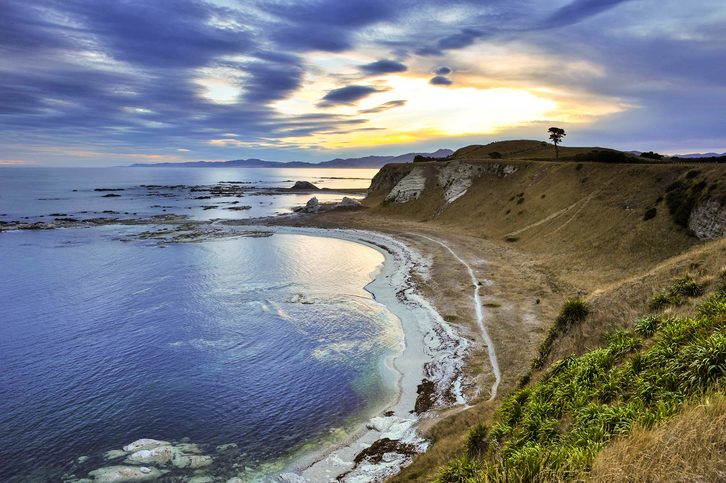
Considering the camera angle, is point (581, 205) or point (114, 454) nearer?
point (114, 454)

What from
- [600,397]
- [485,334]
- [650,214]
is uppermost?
[650,214]

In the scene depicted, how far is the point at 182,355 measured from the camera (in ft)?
83.6

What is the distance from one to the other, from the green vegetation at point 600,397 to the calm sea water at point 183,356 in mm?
8882

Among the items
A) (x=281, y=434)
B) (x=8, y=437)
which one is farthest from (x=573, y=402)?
(x=8, y=437)

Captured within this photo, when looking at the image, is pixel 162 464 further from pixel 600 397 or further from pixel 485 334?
pixel 485 334

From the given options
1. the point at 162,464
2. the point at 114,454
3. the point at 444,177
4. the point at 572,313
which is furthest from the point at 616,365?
the point at 444,177

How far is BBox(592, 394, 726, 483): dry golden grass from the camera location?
5988 mm

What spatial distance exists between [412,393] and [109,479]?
12941 millimetres

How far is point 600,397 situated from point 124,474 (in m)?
16.2

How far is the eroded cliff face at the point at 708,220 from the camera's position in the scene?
98.6ft

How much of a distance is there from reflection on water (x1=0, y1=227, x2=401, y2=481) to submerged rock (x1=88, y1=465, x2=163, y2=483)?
1.64m

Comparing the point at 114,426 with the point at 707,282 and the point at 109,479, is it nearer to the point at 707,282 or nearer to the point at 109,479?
the point at 109,479

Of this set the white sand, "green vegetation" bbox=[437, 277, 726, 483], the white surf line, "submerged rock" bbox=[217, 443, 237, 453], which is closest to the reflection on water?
"submerged rock" bbox=[217, 443, 237, 453]

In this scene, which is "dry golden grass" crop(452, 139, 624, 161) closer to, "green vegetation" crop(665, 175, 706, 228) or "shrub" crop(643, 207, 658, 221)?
"green vegetation" crop(665, 175, 706, 228)
